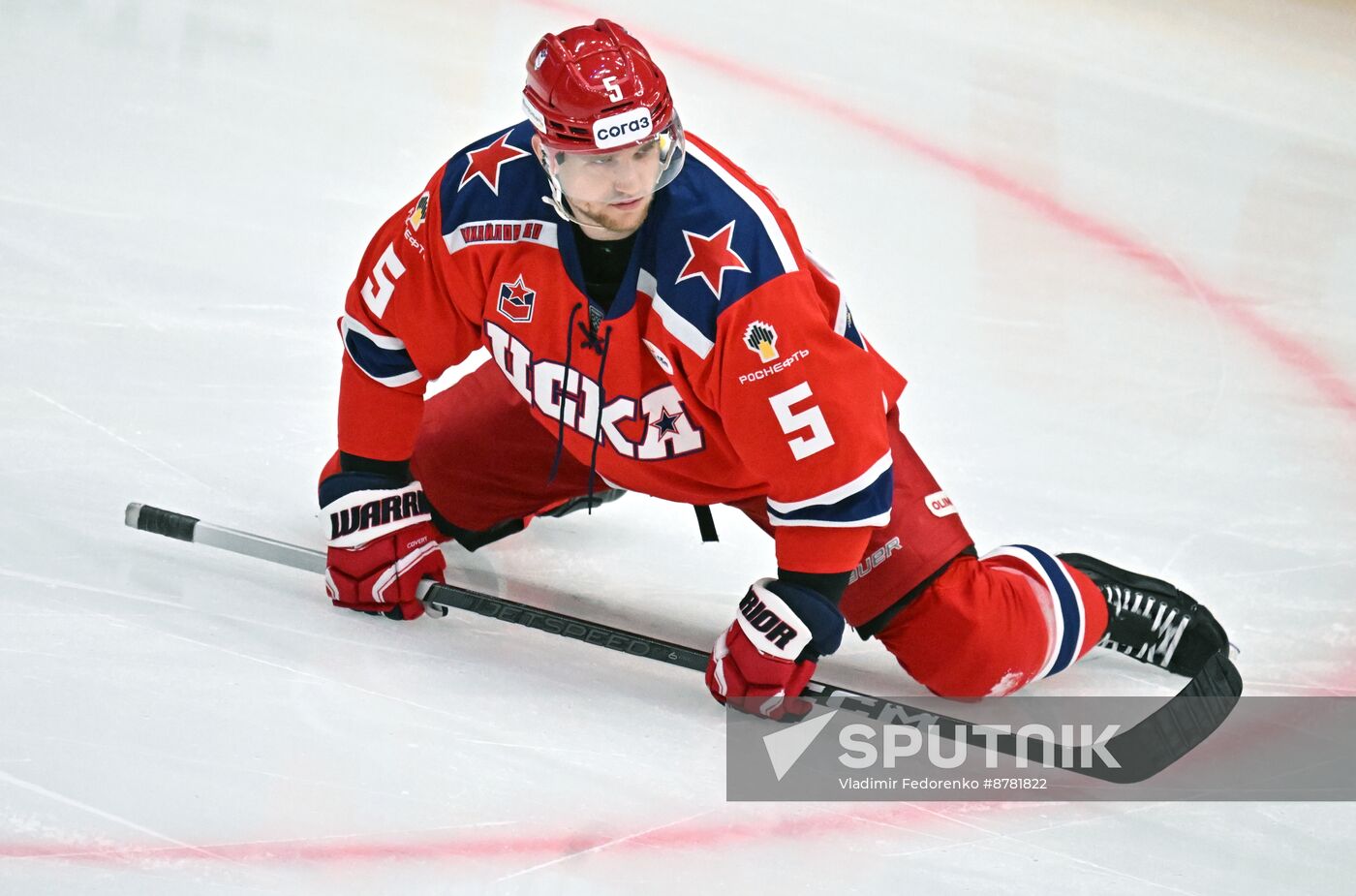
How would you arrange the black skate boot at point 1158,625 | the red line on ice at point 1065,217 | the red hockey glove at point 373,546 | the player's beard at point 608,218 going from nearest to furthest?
the player's beard at point 608,218 < the red hockey glove at point 373,546 < the black skate boot at point 1158,625 < the red line on ice at point 1065,217

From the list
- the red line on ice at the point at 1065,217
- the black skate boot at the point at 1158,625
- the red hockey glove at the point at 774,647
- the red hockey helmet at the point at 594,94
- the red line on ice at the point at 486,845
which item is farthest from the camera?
the red line on ice at the point at 1065,217

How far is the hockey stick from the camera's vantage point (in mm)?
2361

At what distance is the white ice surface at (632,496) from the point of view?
2068 mm

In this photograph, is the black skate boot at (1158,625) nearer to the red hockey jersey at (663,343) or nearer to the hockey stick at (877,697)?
the hockey stick at (877,697)

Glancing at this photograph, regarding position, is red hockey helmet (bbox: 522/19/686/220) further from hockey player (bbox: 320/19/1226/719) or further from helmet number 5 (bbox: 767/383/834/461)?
helmet number 5 (bbox: 767/383/834/461)

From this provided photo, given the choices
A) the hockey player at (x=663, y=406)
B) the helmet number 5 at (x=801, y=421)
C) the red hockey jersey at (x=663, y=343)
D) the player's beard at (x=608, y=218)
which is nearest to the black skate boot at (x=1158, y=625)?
the hockey player at (x=663, y=406)

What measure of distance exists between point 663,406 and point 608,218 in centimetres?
30

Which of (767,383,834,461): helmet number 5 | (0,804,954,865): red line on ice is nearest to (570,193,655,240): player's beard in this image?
(767,383,834,461): helmet number 5

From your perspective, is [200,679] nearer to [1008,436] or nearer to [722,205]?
[722,205]

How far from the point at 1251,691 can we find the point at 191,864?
5.66 ft

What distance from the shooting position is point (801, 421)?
2.10 meters

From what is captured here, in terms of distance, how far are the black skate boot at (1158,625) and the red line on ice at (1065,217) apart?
1.17m

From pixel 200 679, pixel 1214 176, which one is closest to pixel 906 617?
pixel 200 679

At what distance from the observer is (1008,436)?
130 inches
